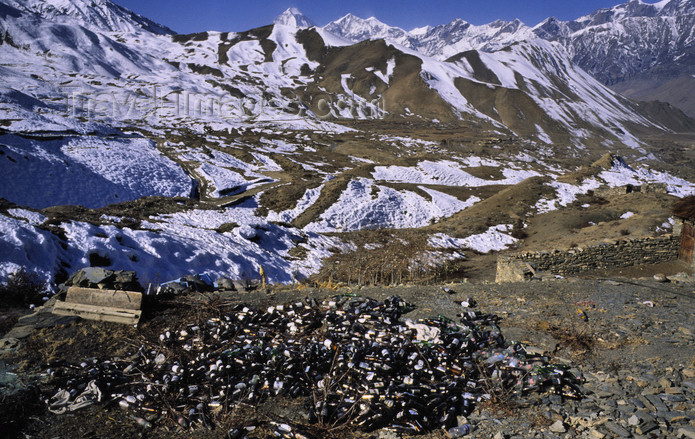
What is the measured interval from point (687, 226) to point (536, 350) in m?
8.64

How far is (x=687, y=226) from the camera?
10961 mm

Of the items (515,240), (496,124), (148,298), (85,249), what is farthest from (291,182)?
(496,124)

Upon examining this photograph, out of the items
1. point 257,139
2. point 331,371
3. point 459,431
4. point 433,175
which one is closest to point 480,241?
point 331,371

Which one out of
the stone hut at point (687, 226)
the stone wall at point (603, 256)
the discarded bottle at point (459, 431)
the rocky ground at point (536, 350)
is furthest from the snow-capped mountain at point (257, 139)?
the stone hut at point (687, 226)

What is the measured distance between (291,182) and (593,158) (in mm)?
62327

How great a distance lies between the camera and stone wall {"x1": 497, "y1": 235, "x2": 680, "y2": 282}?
12.0 m

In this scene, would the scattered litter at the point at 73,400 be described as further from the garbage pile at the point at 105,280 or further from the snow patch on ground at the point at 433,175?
the snow patch on ground at the point at 433,175

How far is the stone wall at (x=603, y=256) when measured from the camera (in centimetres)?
1205

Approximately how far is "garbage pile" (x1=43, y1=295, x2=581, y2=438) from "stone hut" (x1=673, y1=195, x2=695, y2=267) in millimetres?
8083

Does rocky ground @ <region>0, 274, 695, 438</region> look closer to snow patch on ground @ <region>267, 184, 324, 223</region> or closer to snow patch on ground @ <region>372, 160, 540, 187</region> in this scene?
snow patch on ground @ <region>267, 184, 324, 223</region>

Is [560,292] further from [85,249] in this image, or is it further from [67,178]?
[67,178]

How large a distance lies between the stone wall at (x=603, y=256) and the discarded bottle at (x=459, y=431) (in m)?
8.24

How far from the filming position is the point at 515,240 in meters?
21.9

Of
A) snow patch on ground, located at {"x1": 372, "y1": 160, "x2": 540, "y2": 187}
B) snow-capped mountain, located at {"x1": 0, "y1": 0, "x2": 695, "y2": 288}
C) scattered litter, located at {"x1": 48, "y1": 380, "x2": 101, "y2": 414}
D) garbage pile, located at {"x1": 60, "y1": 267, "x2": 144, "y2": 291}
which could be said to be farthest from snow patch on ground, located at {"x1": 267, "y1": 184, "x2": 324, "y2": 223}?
scattered litter, located at {"x1": 48, "y1": 380, "x2": 101, "y2": 414}
